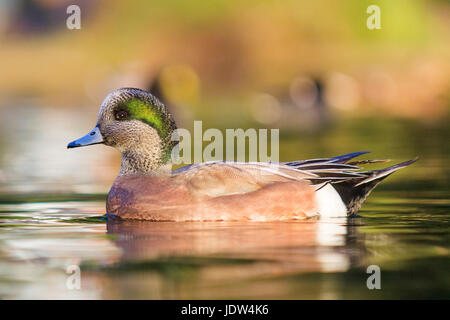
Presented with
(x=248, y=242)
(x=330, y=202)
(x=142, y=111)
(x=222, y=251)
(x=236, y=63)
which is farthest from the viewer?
(x=236, y=63)

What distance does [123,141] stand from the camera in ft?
27.1

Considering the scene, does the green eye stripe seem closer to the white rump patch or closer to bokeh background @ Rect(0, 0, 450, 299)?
bokeh background @ Rect(0, 0, 450, 299)

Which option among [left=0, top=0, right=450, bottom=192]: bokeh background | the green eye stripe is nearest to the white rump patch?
the green eye stripe

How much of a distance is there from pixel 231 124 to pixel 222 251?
12.7m

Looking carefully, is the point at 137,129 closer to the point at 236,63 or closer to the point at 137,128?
the point at 137,128

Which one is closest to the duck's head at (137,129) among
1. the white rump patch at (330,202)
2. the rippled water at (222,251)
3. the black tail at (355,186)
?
the rippled water at (222,251)

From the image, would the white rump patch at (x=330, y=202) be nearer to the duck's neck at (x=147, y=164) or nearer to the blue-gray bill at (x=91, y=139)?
the duck's neck at (x=147, y=164)

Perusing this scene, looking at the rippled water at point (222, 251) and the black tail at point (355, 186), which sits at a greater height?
the black tail at point (355, 186)

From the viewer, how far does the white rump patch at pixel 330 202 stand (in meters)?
7.92

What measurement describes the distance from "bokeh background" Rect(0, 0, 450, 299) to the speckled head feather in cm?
70

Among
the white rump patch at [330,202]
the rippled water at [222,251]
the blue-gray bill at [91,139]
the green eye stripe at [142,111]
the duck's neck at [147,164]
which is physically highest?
the green eye stripe at [142,111]

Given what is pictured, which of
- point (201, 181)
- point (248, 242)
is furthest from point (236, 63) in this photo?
point (248, 242)

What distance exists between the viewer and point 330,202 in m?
7.96

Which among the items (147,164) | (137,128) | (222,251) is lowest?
(222,251)
